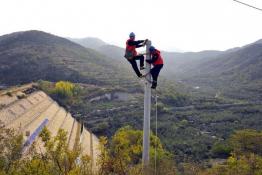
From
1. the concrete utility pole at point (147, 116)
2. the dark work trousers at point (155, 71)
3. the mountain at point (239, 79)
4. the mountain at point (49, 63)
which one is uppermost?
the dark work trousers at point (155, 71)

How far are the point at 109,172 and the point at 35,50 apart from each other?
10725cm

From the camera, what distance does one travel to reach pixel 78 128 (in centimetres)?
5241

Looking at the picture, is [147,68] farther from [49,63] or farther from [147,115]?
[49,63]

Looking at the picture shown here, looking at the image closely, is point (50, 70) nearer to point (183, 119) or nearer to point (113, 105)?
point (113, 105)

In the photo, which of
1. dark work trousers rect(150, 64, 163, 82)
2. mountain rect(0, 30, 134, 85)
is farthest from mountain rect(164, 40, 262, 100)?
dark work trousers rect(150, 64, 163, 82)

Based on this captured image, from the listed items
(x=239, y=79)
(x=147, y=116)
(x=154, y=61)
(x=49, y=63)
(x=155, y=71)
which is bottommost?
(x=239, y=79)

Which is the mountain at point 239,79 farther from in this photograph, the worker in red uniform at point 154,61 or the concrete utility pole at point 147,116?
the concrete utility pole at point 147,116

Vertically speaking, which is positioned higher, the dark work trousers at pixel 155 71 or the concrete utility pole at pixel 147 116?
the dark work trousers at pixel 155 71

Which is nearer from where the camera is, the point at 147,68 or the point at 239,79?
the point at 147,68

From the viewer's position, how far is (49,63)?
338ft

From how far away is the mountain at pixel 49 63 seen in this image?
3817 inches

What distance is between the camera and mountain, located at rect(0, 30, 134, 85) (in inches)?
3817

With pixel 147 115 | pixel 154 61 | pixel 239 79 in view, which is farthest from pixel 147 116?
pixel 239 79

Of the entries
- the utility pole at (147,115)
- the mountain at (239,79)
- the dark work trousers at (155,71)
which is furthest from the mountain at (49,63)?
the utility pole at (147,115)
